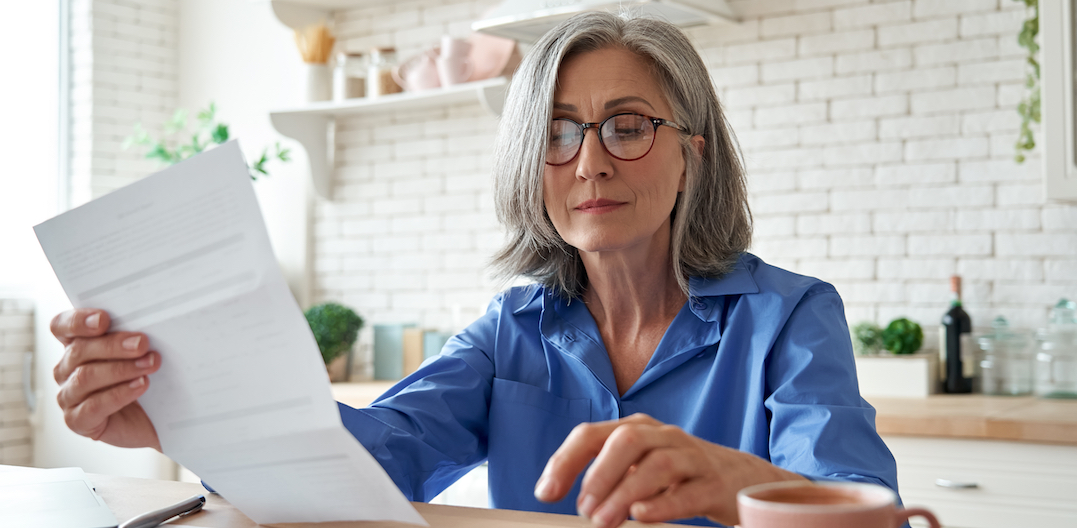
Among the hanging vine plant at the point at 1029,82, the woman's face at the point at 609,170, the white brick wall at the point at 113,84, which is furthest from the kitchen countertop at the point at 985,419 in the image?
the white brick wall at the point at 113,84

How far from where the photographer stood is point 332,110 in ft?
12.5

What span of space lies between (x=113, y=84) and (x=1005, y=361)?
3870mm

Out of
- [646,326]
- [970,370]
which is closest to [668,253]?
[646,326]

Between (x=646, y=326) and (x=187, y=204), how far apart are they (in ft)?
2.96

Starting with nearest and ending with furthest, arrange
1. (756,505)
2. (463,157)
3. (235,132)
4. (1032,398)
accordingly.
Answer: (756,505)
(1032,398)
(463,157)
(235,132)

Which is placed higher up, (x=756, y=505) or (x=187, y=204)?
(x=187, y=204)

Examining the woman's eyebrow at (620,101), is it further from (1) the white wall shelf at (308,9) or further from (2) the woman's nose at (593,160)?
(1) the white wall shelf at (308,9)

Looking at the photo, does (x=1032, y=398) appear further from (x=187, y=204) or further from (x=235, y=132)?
(x=235, y=132)

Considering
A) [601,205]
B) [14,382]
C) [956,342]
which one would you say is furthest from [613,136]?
[14,382]

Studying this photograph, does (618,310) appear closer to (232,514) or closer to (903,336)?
(232,514)

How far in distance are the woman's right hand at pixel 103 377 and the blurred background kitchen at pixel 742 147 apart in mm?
1873

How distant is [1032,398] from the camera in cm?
266

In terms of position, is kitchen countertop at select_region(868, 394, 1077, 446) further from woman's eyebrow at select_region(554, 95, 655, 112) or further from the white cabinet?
woman's eyebrow at select_region(554, 95, 655, 112)

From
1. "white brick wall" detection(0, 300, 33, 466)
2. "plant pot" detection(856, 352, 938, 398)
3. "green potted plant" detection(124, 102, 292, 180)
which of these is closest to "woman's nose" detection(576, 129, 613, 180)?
"plant pot" detection(856, 352, 938, 398)
